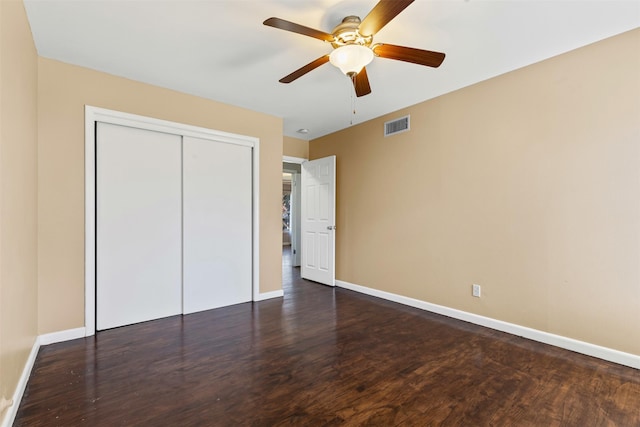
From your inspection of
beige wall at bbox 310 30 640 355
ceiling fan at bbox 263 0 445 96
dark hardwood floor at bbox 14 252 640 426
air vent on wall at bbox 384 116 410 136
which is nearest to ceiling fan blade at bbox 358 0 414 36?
ceiling fan at bbox 263 0 445 96

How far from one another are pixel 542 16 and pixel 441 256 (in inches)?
91.8

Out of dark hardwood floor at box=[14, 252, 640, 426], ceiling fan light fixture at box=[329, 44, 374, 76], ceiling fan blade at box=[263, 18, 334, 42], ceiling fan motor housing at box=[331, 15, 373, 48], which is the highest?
ceiling fan motor housing at box=[331, 15, 373, 48]

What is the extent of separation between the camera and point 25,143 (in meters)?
2.09

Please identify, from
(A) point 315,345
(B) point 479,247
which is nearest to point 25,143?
(A) point 315,345

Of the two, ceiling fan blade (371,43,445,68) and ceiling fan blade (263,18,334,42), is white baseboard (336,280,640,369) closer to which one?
ceiling fan blade (371,43,445,68)

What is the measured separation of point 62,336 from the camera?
8.86ft

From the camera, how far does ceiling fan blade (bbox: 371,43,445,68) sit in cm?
194

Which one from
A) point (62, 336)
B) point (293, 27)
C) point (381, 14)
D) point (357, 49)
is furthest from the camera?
point (62, 336)

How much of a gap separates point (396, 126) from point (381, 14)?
93.8 inches

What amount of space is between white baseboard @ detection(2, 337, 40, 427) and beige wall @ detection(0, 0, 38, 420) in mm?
60

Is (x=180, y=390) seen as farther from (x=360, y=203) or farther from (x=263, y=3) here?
(x=360, y=203)

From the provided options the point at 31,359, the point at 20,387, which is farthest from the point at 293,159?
the point at 20,387

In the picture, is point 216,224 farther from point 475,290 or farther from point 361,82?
point 475,290

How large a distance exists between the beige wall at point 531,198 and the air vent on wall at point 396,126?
0.29ft
